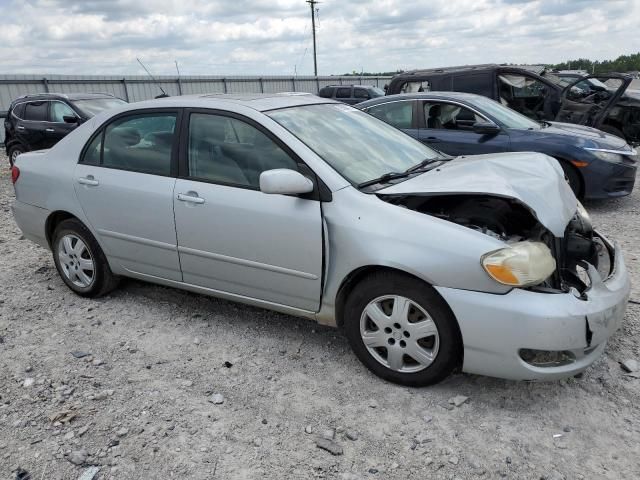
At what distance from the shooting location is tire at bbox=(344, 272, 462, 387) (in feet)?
9.18

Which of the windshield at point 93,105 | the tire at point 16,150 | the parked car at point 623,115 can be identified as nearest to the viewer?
the parked car at point 623,115

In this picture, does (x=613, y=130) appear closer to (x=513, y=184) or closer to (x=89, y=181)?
(x=513, y=184)

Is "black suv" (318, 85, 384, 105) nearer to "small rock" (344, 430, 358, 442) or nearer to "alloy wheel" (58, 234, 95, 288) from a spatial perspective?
"alloy wheel" (58, 234, 95, 288)

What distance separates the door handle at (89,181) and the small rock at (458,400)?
2.87m

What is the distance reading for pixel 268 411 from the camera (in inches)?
114

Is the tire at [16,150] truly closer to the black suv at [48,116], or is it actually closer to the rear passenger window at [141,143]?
the black suv at [48,116]

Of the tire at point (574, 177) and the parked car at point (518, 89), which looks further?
the parked car at point (518, 89)

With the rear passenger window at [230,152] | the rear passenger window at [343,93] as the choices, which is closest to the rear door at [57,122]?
the rear passenger window at [230,152]

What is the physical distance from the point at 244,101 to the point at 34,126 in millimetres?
8986

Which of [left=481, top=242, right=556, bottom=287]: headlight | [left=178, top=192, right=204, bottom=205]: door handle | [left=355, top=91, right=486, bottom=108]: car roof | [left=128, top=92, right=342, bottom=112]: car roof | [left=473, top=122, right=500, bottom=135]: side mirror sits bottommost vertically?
[left=481, top=242, right=556, bottom=287]: headlight

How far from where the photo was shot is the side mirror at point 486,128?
22.3ft

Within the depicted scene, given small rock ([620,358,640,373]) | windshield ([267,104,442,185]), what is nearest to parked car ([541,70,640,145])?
windshield ([267,104,442,185])

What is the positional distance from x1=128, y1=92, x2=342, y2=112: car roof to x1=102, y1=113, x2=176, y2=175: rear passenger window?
0.35 ft

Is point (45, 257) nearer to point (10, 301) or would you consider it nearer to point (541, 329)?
point (10, 301)
